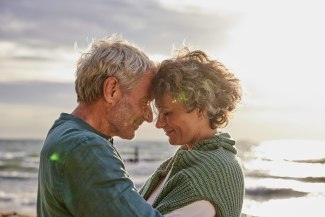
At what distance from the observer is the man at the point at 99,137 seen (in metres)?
2.13

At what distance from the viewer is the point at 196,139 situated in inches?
122

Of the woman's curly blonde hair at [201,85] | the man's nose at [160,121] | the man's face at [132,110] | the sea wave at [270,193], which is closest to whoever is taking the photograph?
the man's face at [132,110]

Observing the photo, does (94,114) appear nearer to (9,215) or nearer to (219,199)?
(219,199)

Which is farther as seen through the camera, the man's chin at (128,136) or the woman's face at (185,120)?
the woman's face at (185,120)

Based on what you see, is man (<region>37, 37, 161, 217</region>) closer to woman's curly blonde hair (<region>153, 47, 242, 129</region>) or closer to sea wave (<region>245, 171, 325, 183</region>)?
woman's curly blonde hair (<region>153, 47, 242, 129</region>)

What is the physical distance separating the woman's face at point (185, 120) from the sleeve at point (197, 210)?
0.45m

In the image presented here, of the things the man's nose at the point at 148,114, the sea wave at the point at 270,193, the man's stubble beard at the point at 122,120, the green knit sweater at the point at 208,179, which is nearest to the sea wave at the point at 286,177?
the sea wave at the point at 270,193

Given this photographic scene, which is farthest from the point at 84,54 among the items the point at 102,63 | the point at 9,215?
the point at 9,215

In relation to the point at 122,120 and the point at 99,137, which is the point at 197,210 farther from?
the point at 99,137

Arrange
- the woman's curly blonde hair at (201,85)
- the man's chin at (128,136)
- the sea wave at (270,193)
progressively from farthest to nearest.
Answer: the sea wave at (270,193) < the woman's curly blonde hair at (201,85) < the man's chin at (128,136)

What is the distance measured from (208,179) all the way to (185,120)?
1.42ft

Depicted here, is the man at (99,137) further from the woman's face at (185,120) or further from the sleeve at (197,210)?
the sleeve at (197,210)

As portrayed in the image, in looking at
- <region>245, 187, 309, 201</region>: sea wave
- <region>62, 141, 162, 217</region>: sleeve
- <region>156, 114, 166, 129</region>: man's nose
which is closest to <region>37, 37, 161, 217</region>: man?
<region>62, 141, 162, 217</region>: sleeve

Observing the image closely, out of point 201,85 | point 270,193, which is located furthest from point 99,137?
point 270,193
